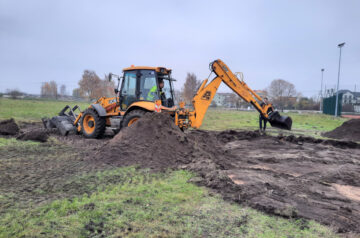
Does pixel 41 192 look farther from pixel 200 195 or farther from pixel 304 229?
pixel 304 229

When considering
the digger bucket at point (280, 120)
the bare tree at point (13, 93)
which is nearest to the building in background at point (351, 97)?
the digger bucket at point (280, 120)

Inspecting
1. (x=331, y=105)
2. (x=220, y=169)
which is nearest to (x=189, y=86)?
(x=331, y=105)

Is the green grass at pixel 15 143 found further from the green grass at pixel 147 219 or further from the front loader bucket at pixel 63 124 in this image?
the green grass at pixel 147 219

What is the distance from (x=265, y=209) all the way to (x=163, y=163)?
2753 millimetres

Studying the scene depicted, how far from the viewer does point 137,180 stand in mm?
4855

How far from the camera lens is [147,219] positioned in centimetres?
335

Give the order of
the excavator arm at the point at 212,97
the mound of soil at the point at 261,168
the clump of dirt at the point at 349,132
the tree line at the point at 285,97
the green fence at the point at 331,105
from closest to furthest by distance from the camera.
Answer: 1. the mound of soil at the point at 261,168
2. the excavator arm at the point at 212,97
3. the clump of dirt at the point at 349,132
4. the green fence at the point at 331,105
5. the tree line at the point at 285,97

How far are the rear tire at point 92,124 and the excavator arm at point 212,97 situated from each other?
3051mm

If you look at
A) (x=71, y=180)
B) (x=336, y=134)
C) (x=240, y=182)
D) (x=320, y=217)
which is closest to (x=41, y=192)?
(x=71, y=180)

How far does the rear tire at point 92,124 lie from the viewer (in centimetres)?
982

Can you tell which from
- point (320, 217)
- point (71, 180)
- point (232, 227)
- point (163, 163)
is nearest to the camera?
point (232, 227)

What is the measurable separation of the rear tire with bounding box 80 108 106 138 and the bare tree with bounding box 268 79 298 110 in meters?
50.8

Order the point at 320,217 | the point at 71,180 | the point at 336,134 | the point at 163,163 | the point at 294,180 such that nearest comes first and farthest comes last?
the point at 320,217, the point at 71,180, the point at 294,180, the point at 163,163, the point at 336,134

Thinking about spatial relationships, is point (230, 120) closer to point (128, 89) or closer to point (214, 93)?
point (214, 93)
